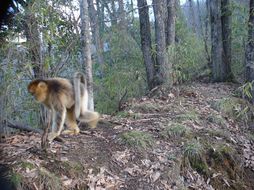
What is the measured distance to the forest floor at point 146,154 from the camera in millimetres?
4594

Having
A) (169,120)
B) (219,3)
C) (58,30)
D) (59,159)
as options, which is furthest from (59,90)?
(219,3)

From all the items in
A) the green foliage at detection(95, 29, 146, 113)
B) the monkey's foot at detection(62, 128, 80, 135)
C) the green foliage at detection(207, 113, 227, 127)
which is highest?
the green foliage at detection(95, 29, 146, 113)

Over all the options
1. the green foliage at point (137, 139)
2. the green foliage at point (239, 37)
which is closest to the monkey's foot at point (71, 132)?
the green foliage at point (137, 139)

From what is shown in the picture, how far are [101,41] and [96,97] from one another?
4.03 m

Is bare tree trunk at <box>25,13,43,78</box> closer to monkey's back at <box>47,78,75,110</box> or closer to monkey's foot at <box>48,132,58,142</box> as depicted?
monkey's back at <box>47,78,75,110</box>

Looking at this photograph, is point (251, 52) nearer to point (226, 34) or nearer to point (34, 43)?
point (226, 34)

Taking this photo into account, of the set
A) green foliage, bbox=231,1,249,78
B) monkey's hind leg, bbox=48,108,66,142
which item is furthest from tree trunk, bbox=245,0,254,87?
monkey's hind leg, bbox=48,108,66,142

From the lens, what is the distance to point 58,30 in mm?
6758

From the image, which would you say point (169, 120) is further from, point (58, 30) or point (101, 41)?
point (101, 41)

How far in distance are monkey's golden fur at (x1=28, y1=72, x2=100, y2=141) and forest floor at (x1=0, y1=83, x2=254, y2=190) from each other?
233mm

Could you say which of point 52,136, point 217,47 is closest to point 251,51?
point 217,47

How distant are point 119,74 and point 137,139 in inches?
190

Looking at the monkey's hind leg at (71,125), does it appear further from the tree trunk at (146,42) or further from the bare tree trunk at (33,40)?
the tree trunk at (146,42)

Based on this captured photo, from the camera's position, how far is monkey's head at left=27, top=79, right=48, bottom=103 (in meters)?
4.84
